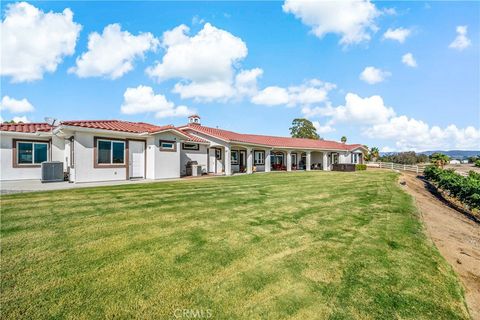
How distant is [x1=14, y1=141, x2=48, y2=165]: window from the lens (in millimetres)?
15328

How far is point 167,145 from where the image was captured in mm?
17031

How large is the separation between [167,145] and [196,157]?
437 centimetres

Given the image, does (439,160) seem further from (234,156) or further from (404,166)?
(234,156)

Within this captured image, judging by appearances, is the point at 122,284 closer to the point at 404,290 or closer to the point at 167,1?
the point at 404,290

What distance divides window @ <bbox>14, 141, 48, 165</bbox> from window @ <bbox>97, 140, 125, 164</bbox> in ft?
16.8

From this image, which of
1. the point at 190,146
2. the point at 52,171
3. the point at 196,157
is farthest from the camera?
the point at 196,157

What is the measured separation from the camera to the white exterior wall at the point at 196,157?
20011mm

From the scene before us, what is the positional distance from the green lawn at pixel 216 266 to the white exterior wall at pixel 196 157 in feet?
40.9

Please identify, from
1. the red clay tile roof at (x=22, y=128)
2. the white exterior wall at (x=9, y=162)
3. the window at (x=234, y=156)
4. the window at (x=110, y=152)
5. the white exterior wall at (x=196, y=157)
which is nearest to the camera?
the window at (x=110, y=152)

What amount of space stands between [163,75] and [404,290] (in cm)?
2628

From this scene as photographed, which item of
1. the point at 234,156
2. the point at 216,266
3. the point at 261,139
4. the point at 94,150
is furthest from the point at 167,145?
the point at 261,139

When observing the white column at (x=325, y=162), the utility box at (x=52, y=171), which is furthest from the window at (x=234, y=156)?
the utility box at (x=52, y=171)

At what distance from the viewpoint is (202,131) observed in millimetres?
22625

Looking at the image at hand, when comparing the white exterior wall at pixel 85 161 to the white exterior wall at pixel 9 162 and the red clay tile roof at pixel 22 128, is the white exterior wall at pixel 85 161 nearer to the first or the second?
the red clay tile roof at pixel 22 128
